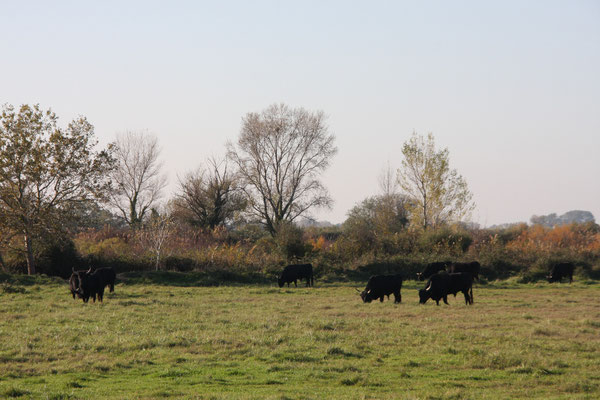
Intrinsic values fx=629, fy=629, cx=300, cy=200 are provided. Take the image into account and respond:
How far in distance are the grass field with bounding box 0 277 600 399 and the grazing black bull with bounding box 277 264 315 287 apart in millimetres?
9576

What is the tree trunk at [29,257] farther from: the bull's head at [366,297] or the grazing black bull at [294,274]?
the bull's head at [366,297]

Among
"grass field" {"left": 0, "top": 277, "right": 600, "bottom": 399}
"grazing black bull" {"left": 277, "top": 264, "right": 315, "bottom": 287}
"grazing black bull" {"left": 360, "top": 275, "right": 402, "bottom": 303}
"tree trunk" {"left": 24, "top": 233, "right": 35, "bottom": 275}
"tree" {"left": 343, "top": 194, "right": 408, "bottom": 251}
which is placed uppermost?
"tree" {"left": 343, "top": 194, "right": 408, "bottom": 251}

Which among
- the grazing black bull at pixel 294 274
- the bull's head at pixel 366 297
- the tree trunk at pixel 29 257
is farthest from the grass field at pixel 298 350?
the tree trunk at pixel 29 257

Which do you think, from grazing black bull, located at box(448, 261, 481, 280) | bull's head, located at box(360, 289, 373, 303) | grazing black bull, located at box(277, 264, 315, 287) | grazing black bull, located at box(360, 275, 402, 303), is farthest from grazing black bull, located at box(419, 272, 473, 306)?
grazing black bull, located at box(277, 264, 315, 287)

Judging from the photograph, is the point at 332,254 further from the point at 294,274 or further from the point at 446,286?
the point at 446,286

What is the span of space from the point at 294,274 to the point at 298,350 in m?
19.6

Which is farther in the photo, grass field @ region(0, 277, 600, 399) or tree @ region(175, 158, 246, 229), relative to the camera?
tree @ region(175, 158, 246, 229)

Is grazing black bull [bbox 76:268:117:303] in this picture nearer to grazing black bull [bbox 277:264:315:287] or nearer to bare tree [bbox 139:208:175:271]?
grazing black bull [bbox 277:264:315:287]

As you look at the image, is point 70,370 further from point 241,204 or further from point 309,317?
point 241,204

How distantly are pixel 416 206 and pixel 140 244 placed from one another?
72.5ft

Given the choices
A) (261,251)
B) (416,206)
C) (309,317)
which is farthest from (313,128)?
(309,317)

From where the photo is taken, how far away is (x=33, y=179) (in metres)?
35.0

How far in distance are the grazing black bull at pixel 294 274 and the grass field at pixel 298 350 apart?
958 cm

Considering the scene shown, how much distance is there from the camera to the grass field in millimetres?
10602
